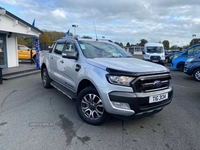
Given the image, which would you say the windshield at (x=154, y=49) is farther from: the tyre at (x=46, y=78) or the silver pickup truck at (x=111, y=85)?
the silver pickup truck at (x=111, y=85)

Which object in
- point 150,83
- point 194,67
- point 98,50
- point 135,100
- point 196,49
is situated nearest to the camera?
point 135,100

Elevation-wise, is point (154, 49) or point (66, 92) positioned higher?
point (154, 49)

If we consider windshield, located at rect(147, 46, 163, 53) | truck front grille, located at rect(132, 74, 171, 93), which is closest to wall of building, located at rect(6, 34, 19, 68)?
truck front grille, located at rect(132, 74, 171, 93)

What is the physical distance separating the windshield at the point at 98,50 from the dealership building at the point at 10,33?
6.77m

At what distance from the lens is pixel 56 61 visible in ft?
17.2

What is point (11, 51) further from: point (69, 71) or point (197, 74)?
point (197, 74)

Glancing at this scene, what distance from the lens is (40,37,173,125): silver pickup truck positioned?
295 centimetres

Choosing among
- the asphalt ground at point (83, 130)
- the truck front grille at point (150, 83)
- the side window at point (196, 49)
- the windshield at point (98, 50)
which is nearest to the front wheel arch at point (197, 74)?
the side window at point (196, 49)

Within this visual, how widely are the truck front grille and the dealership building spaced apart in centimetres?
866

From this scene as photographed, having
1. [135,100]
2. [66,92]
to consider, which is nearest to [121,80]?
[135,100]

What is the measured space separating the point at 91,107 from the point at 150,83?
132 centimetres

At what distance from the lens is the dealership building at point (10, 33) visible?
9122 mm

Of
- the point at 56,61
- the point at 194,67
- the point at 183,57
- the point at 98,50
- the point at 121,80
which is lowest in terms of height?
the point at 194,67

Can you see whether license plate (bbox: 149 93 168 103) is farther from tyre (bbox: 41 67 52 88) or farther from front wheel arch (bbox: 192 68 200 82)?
front wheel arch (bbox: 192 68 200 82)
